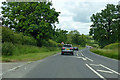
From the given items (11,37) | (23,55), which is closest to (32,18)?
(11,37)

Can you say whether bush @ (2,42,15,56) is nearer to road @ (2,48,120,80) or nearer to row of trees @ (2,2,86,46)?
road @ (2,48,120,80)

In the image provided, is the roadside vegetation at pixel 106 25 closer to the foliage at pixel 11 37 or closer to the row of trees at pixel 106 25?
the row of trees at pixel 106 25

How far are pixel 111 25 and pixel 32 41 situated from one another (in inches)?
1320

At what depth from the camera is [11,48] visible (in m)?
20.5

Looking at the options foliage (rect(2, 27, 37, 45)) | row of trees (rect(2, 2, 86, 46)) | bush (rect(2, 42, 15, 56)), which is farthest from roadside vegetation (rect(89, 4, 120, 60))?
bush (rect(2, 42, 15, 56))

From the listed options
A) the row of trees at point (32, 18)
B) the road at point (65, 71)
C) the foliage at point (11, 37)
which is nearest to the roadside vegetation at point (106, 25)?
the row of trees at point (32, 18)

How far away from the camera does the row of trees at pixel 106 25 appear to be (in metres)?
58.6

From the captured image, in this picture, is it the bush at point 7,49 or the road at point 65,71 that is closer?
the road at point 65,71

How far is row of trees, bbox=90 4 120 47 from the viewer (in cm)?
5864

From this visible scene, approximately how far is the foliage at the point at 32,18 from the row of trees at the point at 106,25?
2510 centimetres

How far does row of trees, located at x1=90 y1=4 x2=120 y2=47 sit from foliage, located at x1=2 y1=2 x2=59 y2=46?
82.3 ft

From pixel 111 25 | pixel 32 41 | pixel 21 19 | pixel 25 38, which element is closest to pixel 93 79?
pixel 25 38

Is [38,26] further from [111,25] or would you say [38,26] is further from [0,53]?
[111,25]

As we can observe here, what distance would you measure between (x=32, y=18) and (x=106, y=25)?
1338 inches
